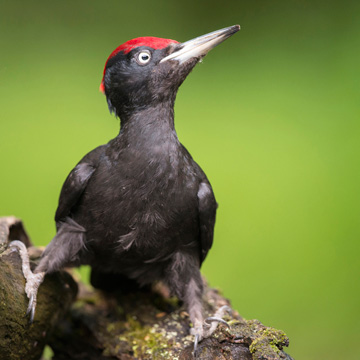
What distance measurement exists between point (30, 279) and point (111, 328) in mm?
805

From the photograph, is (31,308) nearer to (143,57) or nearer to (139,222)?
(139,222)

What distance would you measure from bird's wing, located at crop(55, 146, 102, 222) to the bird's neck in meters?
0.33

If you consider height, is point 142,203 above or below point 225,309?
above

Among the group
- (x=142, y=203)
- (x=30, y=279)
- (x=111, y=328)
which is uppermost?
(x=142, y=203)

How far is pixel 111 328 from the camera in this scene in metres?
3.90

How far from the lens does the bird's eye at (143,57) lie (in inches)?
131

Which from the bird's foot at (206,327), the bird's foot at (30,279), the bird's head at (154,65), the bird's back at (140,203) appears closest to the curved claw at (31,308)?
the bird's foot at (30,279)

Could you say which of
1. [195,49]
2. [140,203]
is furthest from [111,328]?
[195,49]

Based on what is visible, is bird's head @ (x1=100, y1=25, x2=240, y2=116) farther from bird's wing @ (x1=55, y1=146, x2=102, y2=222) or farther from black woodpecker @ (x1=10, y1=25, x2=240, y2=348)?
bird's wing @ (x1=55, y1=146, x2=102, y2=222)

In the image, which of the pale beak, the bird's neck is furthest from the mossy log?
the pale beak

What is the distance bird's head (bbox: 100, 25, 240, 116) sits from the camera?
3.30 metres

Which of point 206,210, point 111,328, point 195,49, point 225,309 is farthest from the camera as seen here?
point 111,328

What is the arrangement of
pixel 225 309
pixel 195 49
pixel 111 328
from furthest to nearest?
pixel 111 328, pixel 225 309, pixel 195 49

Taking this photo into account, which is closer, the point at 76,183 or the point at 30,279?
the point at 30,279
